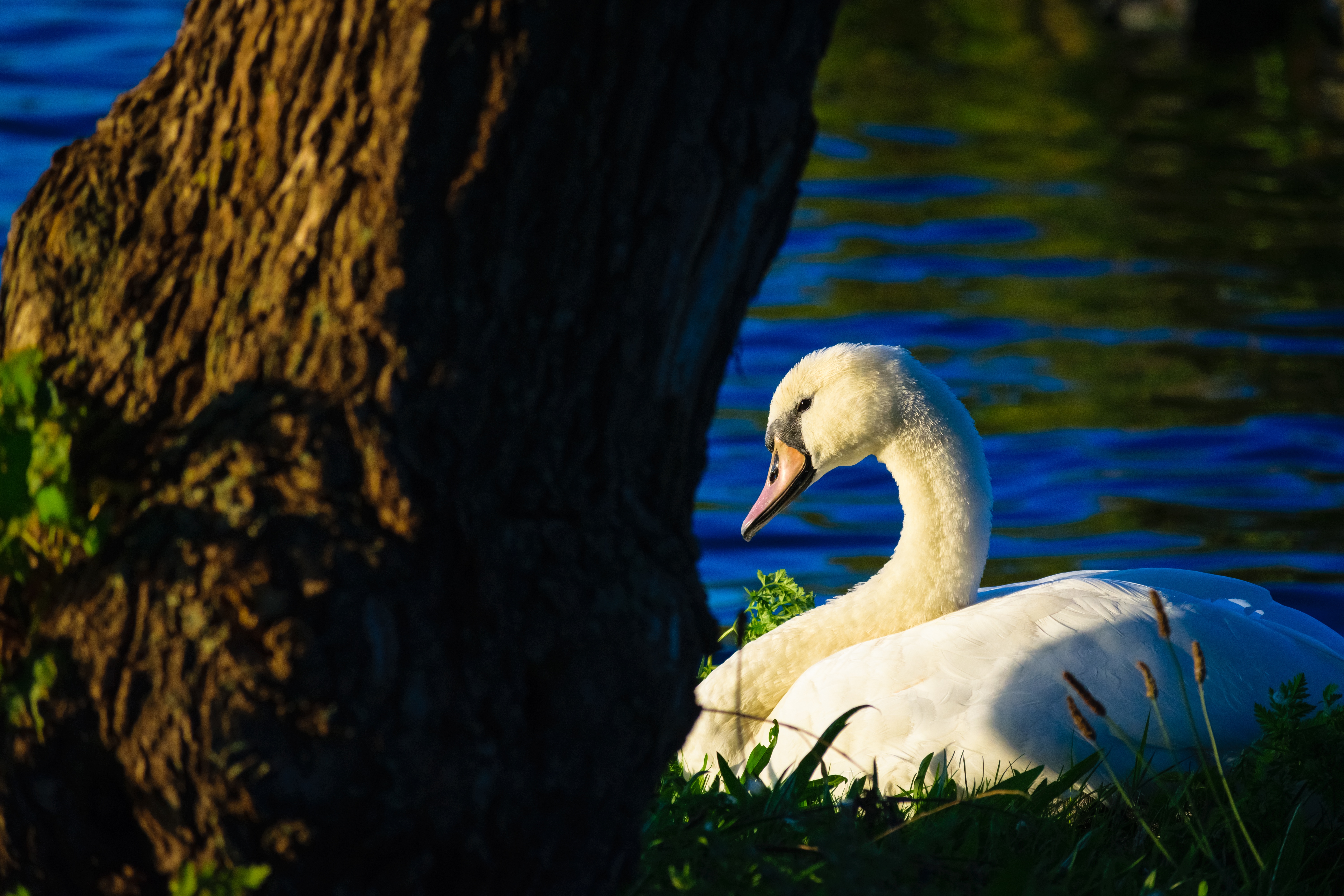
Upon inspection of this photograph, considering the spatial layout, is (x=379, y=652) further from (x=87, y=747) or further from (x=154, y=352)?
(x=154, y=352)

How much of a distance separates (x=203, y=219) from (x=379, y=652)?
2.54 ft

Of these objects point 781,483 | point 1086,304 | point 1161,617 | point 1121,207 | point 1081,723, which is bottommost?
point 1081,723

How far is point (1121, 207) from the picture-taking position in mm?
14172

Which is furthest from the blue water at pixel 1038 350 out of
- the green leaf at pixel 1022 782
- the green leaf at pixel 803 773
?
the green leaf at pixel 803 773

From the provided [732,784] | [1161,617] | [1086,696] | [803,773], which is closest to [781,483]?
[732,784]

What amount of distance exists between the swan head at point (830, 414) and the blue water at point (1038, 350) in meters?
2.49

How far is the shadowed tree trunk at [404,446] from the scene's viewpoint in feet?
6.73

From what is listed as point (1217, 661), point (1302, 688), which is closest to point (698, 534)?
point (1217, 661)

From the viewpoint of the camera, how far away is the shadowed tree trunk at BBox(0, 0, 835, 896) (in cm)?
205

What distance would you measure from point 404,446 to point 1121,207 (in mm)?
13241

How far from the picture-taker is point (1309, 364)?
10.4 m

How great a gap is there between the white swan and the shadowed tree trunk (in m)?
1.11

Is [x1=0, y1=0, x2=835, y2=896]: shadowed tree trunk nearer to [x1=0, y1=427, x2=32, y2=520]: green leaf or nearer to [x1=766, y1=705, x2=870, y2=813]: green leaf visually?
[x1=0, y1=427, x2=32, y2=520]: green leaf

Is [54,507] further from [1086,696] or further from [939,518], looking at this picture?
[939,518]
